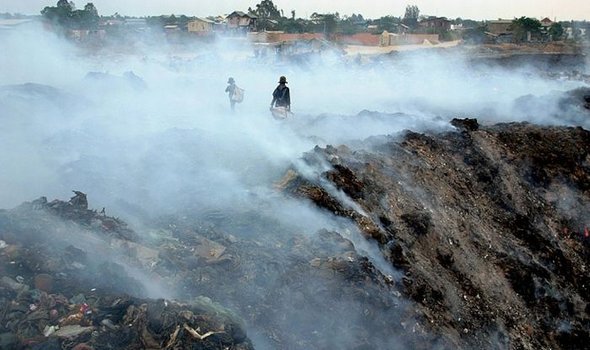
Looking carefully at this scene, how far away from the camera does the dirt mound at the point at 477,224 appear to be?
7.14m

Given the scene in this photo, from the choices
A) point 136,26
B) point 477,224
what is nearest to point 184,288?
point 477,224

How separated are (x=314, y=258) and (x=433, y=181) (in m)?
4.40

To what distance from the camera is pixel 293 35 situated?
40375 millimetres

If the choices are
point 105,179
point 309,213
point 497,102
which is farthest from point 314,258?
point 497,102

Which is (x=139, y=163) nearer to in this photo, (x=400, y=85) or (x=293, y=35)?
(x=400, y=85)

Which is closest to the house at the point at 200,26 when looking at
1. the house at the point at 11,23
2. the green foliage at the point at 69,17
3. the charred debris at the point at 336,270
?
the green foliage at the point at 69,17

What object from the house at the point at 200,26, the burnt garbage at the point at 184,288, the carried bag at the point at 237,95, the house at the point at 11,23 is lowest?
the house at the point at 200,26

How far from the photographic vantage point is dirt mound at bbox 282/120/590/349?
714 cm

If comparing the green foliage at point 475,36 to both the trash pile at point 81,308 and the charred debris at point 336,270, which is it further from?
the trash pile at point 81,308

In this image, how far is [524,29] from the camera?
46.7 meters

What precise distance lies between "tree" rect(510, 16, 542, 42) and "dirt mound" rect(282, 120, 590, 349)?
38416 millimetres

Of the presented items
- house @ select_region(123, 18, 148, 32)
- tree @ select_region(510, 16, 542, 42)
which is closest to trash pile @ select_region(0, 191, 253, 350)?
house @ select_region(123, 18, 148, 32)

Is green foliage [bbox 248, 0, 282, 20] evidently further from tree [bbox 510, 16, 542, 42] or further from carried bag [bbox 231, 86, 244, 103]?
carried bag [bbox 231, 86, 244, 103]

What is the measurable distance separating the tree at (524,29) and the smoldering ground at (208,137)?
27.1m
